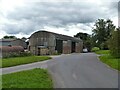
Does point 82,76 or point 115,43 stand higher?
point 115,43

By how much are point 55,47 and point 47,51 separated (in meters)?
5.16

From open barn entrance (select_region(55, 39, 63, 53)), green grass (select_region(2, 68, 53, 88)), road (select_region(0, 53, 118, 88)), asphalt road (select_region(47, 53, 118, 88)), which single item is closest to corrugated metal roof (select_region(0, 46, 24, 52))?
open barn entrance (select_region(55, 39, 63, 53))

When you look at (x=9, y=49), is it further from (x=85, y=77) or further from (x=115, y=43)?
(x=85, y=77)

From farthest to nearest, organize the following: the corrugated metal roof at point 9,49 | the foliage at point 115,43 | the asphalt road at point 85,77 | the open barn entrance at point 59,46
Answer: the open barn entrance at point 59,46 → the corrugated metal roof at point 9,49 → the foliage at point 115,43 → the asphalt road at point 85,77

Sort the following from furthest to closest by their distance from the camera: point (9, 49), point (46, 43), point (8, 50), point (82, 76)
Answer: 1. point (46, 43)
2. point (9, 49)
3. point (8, 50)
4. point (82, 76)

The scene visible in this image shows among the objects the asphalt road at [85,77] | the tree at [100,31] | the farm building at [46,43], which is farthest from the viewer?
the tree at [100,31]

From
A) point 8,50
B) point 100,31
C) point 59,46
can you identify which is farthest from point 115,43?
point 100,31

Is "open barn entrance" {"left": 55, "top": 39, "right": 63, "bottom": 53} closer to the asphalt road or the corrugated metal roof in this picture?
the corrugated metal roof

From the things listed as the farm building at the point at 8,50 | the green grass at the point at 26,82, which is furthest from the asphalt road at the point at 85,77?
the farm building at the point at 8,50

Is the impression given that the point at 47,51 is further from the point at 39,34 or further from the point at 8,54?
the point at 8,54

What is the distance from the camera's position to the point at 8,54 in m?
59.0

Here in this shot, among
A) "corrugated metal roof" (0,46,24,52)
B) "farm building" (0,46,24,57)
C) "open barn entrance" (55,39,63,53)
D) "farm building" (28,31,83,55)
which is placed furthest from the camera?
"open barn entrance" (55,39,63,53)

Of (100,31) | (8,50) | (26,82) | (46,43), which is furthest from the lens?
(100,31)

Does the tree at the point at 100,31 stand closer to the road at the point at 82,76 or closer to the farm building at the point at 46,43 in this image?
the farm building at the point at 46,43
